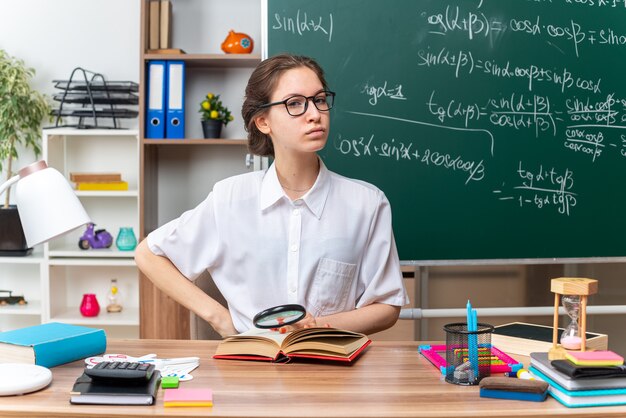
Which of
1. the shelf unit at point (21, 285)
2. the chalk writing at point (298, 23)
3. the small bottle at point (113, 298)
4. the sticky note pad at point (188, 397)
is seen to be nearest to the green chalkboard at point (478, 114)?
the chalk writing at point (298, 23)

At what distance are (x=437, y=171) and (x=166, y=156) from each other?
65.6 inches

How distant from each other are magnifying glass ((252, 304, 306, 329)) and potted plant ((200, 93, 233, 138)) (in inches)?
83.7

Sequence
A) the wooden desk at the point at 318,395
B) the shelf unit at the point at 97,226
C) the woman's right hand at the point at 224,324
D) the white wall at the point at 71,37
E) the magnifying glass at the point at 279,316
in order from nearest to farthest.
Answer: the wooden desk at the point at 318,395 → the magnifying glass at the point at 279,316 → the woman's right hand at the point at 224,324 → the shelf unit at the point at 97,226 → the white wall at the point at 71,37

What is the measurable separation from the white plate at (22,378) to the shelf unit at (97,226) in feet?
7.64

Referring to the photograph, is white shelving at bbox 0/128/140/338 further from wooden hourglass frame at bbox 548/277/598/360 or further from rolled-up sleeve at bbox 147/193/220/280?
wooden hourglass frame at bbox 548/277/598/360

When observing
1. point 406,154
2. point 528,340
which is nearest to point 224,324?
point 528,340

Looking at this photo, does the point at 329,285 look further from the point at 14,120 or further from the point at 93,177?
the point at 14,120

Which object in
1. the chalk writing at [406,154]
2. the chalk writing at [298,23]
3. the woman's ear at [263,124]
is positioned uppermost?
the chalk writing at [298,23]

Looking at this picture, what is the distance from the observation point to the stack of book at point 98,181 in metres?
3.70

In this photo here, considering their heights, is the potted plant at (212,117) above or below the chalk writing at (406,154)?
above

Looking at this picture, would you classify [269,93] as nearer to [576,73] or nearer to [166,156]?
[576,73]

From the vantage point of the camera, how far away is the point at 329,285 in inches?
79.0

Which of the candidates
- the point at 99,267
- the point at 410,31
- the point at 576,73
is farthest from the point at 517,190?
the point at 99,267

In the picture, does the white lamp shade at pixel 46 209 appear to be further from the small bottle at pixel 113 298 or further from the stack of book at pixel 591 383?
the small bottle at pixel 113 298
